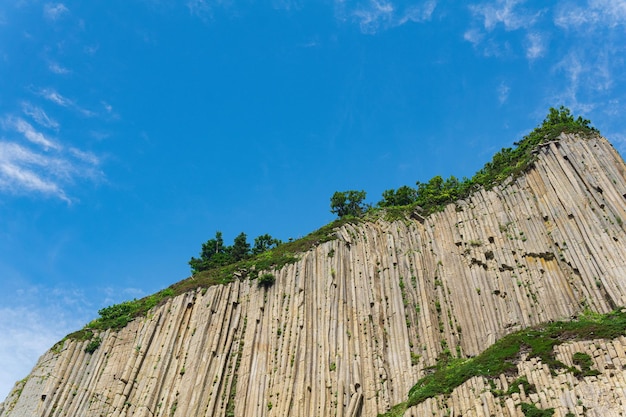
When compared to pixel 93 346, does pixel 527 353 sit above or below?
below

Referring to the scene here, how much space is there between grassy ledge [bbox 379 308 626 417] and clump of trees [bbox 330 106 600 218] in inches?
499

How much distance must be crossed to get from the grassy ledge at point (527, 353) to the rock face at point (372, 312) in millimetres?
723

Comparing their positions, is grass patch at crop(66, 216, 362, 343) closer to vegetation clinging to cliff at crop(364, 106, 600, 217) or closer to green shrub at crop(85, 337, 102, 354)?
green shrub at crop(85, 337, 102, 354)

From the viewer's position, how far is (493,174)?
3516cm

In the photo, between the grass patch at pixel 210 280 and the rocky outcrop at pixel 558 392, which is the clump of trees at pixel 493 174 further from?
the rocky outcrop at pixel 558 392

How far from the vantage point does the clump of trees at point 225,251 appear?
42.3 meters

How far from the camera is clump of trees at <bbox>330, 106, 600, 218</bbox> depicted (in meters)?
33.4

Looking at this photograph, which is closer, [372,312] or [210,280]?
[372,312]

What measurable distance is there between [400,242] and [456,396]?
13.4 m

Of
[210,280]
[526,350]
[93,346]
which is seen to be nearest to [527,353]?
[526,350]

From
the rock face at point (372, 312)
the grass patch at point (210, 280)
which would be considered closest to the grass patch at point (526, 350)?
the rock face at point (372, 312)

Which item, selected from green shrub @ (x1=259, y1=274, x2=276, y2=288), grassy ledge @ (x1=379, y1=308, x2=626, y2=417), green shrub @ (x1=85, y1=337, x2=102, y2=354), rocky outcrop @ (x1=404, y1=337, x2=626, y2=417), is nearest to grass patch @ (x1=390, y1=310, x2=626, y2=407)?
grassy ledge @ (x1=379, y1=308, x2=626, y2=417)

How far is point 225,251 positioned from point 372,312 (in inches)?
754

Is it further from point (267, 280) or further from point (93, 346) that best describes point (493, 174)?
point (93, 346)
